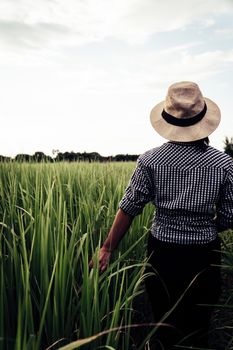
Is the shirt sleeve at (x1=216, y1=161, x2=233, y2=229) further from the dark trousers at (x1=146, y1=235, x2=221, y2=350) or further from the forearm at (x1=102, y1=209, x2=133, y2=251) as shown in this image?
the forearm at (x1=102, y1=209, x2=133, y2=251)

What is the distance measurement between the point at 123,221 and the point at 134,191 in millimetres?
162

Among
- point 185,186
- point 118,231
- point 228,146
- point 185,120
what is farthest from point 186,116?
point 228,146

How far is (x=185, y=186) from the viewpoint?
1.79 m

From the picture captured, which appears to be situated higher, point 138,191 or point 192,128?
point 192,128

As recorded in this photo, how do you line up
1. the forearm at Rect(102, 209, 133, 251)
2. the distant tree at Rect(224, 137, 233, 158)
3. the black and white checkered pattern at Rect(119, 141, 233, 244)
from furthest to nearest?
the distant tree at Rect(224, 137, 233, 158) → the forearm at Rect(102, 209, 133, 251) → the black and white checkered pattern at Rect(119, 141, 233, 244)

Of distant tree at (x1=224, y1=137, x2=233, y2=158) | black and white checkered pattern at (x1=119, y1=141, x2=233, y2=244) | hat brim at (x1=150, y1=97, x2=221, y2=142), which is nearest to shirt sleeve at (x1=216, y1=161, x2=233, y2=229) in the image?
black and white checkered pattern at (x1=119, y1=141, x2=233, y2=244)

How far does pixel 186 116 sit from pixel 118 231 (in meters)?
0.57

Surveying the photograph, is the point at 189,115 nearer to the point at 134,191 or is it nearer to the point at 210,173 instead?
the point at 210,173

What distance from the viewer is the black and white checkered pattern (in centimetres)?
178

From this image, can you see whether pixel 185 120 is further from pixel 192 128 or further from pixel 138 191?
pixel 138 191

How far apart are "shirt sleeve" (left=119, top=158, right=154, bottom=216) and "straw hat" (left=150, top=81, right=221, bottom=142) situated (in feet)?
0.57

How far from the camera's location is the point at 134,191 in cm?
190

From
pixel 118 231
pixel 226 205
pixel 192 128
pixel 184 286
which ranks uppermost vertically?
pixel 192 128

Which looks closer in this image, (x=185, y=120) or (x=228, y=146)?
(x=185, y=120)
